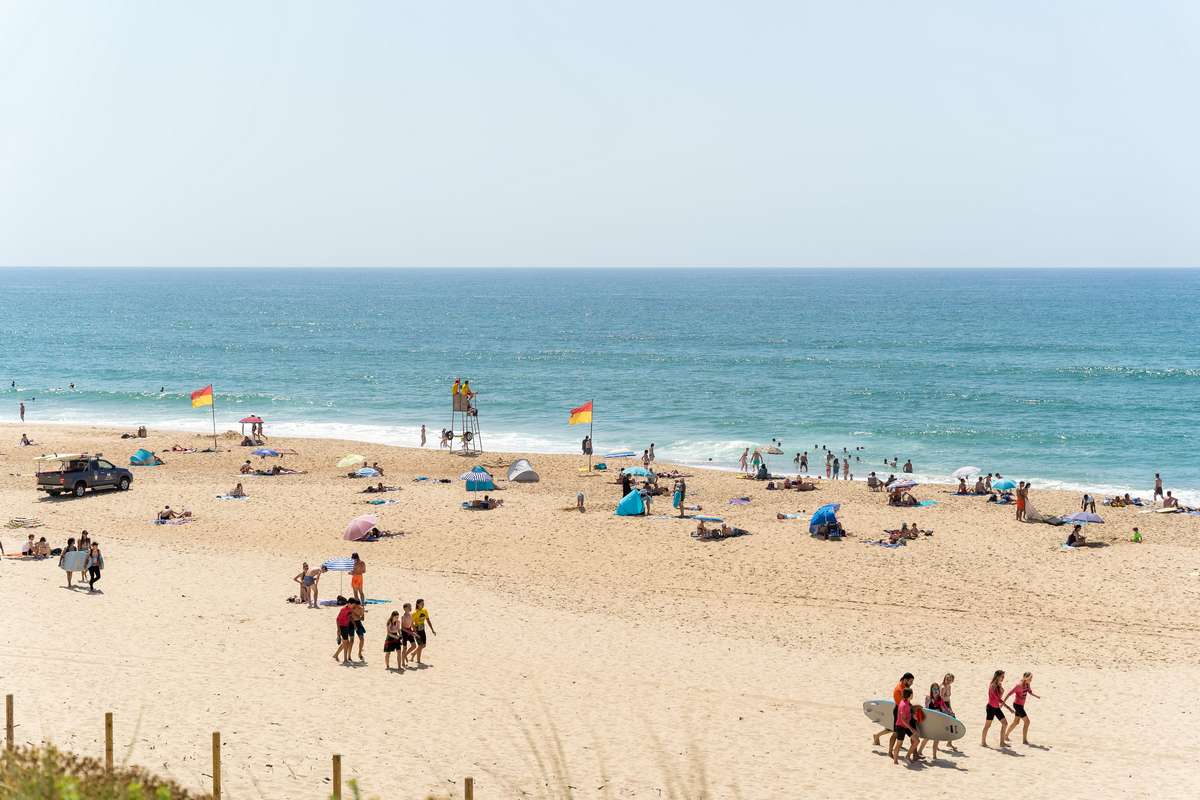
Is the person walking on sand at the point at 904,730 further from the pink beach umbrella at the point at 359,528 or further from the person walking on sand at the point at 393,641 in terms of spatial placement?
the pink beach umbrella at the point at 359,528

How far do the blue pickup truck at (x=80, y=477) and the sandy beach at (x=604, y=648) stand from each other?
0.62 meters

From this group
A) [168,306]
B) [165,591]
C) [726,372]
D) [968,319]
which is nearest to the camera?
[165,591]

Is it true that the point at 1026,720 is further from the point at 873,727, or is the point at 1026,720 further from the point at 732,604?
the point at 732,604

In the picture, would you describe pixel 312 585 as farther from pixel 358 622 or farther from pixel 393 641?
pixel 393 641

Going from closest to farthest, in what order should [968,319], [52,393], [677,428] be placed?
[677,428], [52,393], [968,319]

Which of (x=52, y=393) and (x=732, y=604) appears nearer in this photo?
(x=732, y=604)

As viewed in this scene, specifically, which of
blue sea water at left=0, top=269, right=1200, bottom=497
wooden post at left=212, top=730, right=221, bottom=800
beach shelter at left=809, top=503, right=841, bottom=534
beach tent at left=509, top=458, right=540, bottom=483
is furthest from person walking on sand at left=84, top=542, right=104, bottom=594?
blue sea water at left=0, top=269, right=1200, bottom=497

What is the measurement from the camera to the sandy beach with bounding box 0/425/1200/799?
13.2m

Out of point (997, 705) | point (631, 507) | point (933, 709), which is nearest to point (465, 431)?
point (631, 507)

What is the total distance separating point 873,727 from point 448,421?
40737 mm

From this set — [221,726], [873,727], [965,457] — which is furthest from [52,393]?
[873,727]

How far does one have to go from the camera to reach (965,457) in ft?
145

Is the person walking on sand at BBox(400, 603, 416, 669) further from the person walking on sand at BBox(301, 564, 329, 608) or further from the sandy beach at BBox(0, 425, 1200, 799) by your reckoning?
the person walking on sand at BBox(301, 564, 329, 608)

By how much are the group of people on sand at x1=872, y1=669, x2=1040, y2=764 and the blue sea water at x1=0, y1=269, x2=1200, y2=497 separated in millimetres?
26973
